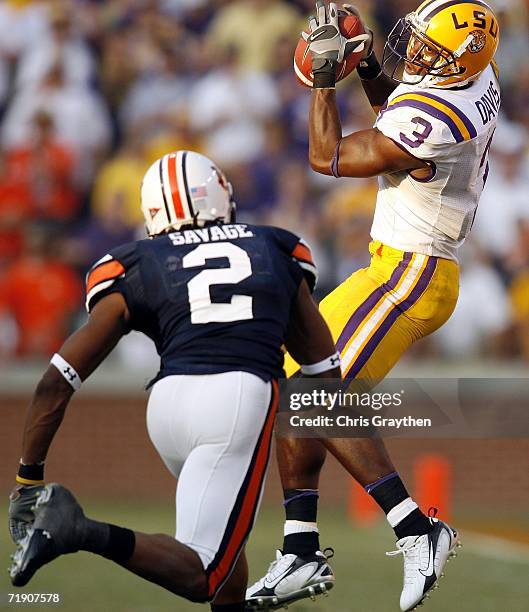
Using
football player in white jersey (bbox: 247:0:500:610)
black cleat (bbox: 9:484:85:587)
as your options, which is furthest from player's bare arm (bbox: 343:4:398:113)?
black cleat (bbox: 9:484:85:587)

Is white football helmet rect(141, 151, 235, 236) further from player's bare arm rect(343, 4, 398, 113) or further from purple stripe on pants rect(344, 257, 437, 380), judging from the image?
player's bare arm rect(343, 4, 398, 113)

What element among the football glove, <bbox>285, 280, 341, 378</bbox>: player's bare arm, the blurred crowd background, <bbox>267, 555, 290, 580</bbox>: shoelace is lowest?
<bbox>267, 555, 290, 580</bbox>: shoelace

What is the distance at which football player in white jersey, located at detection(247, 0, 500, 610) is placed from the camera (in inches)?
203

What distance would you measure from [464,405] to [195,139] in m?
3.66

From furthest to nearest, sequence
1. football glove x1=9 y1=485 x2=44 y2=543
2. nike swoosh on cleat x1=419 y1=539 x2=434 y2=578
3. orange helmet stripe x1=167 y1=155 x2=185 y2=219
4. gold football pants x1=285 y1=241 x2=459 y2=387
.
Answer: gold football pants x1=285 y1=241 x2=459 y2=387 < nike swoosh on cleat x1=419 y1=539 x2=434 y2=578 < orange helmet stripe x1=167 y1=155 x2=185 y2=219 < football glove x1=9 y1=485 x2=44 y2=543

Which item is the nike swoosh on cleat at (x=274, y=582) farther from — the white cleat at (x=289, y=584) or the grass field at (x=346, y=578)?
the grass field at (x=346, y=578)

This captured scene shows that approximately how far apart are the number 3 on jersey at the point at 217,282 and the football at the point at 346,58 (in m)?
1.23

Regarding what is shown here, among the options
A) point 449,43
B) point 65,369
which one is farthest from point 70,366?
point 449,43

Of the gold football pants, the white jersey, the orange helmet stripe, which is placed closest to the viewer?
the orange helmet stripe

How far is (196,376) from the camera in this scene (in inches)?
174

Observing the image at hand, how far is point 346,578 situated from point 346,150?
3492mm

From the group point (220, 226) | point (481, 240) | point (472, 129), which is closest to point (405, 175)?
point (472, 129)

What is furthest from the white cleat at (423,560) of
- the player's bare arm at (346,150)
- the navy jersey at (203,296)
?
the player's bare arm at (346,150)

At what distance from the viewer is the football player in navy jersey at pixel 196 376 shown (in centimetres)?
436
